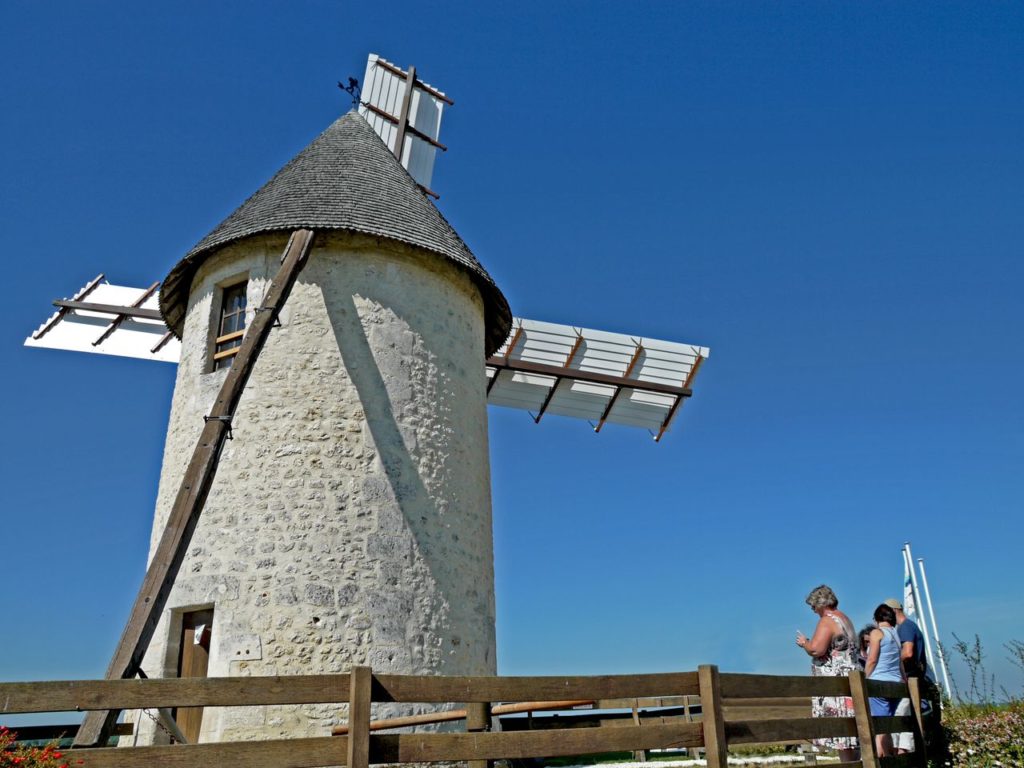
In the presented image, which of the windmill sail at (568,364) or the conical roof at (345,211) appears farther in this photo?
the windmill sail at (568,364)

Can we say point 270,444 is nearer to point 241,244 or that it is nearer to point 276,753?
point 241,244

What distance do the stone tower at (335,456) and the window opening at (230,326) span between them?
23mm

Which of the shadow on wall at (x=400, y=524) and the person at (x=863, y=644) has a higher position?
the shadow on wall at (x=400, y=524)

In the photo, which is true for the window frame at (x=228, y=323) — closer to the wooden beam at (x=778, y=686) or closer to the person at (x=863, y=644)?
the wooden beam at (x=778, y=686)

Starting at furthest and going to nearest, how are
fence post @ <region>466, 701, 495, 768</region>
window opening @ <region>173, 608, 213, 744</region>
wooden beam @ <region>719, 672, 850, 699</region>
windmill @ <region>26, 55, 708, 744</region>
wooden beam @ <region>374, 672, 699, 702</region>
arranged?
window opening @ <region>173, 608, 213, 744</region> < windmill @ <region>26, 55, 708, 744</region> < fence post @ <region>466, 701, 495, 768</region> < wooden beam @ <region>719, 672, 850, 699</region> < wooden beam @ <region>374, 672, 699, 702</region>

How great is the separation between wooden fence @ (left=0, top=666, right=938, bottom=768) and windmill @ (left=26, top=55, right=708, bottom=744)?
240cm

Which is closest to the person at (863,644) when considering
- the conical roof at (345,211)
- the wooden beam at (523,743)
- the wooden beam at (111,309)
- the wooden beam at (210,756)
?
the wooden beam at (523,743)

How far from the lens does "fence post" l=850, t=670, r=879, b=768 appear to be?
247 inches

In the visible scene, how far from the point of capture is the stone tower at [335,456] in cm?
880

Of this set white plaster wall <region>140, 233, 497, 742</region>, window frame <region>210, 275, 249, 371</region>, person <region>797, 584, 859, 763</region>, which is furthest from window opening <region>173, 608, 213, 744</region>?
person <region>797, 584, 859, 763</region>

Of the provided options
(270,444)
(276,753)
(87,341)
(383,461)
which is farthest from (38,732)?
(87,341)

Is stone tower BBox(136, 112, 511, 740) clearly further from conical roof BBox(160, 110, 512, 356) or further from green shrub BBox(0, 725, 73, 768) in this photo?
green shrub BBox(0, 725, 73, 768)

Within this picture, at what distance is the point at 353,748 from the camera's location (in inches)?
188

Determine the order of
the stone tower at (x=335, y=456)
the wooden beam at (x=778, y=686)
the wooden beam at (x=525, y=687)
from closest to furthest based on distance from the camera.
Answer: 1. the wooden beam at (x=525, y=687)
2. the wooden beam at (x=778, y=686)
3. the stone tower at (x=335, y=456)
